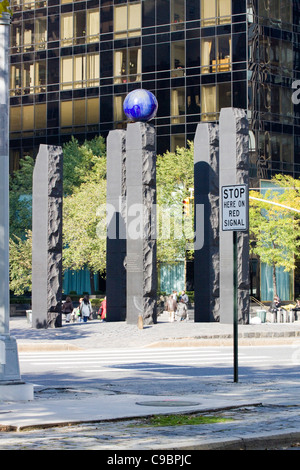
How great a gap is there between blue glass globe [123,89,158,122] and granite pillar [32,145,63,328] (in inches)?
125

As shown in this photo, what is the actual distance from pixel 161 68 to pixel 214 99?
5296 mm

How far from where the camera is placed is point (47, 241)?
1298 inches

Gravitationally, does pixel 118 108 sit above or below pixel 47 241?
above

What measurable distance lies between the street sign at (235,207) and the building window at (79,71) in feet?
184

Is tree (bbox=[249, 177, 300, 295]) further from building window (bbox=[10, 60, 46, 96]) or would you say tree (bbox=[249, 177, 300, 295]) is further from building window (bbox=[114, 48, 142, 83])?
building window (bbox=[10, 60, 46, 96])

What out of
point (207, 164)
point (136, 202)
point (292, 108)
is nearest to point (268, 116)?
point (292, 108)

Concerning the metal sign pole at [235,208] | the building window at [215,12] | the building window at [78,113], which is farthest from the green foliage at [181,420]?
the building window at [78,113]

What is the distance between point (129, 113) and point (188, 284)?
32564 millimetres

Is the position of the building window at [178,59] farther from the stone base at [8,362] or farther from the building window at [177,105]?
the stone base at [8,362]

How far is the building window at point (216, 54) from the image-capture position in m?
64.4

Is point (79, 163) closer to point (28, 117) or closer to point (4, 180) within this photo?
point (28, 117)

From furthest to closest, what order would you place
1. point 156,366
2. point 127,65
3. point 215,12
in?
point 127,65 < point 215,12 < point 156,366

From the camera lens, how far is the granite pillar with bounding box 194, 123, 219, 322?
35625mm

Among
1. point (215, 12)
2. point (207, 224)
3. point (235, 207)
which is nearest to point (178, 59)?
point (215, 12)
